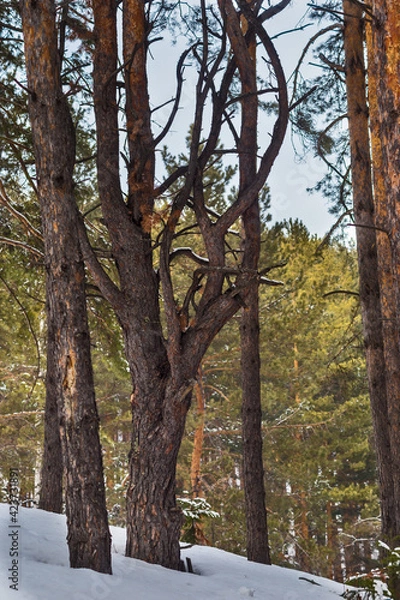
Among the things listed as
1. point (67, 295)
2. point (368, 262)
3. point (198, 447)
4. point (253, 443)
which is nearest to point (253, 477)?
point (253, 443)

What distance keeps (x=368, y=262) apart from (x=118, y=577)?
5070 mm

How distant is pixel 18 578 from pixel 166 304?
2.16 meters

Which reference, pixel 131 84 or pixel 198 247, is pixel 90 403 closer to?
pixel 131 84

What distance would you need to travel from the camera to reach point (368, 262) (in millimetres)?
7508

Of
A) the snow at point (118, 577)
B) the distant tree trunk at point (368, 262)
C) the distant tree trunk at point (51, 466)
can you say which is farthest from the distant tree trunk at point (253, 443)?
the distant tree trunk at point (51, 466)

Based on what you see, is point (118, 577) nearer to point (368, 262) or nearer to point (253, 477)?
point (253, 477)

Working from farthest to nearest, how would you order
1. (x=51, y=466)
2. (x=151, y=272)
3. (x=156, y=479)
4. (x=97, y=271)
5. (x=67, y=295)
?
(x=51, y=466) < (x=151, y=272) < (x=97, y=271) < (x=156, y=479) < (x=67, y=295)

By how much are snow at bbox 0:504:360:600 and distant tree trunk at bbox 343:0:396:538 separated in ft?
7.36

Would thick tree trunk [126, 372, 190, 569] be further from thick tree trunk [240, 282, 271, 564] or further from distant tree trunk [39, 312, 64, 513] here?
thick tree trunk [240, 282, 271, 564]

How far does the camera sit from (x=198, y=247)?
588 inches

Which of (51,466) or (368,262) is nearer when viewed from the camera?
(51,466)

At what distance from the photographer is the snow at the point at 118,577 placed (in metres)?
3.23

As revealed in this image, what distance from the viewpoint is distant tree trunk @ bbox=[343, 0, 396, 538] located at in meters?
7.17

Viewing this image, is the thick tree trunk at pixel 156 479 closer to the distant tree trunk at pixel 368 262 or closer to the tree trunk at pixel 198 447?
the distant tree trunk at pixel 368 262
